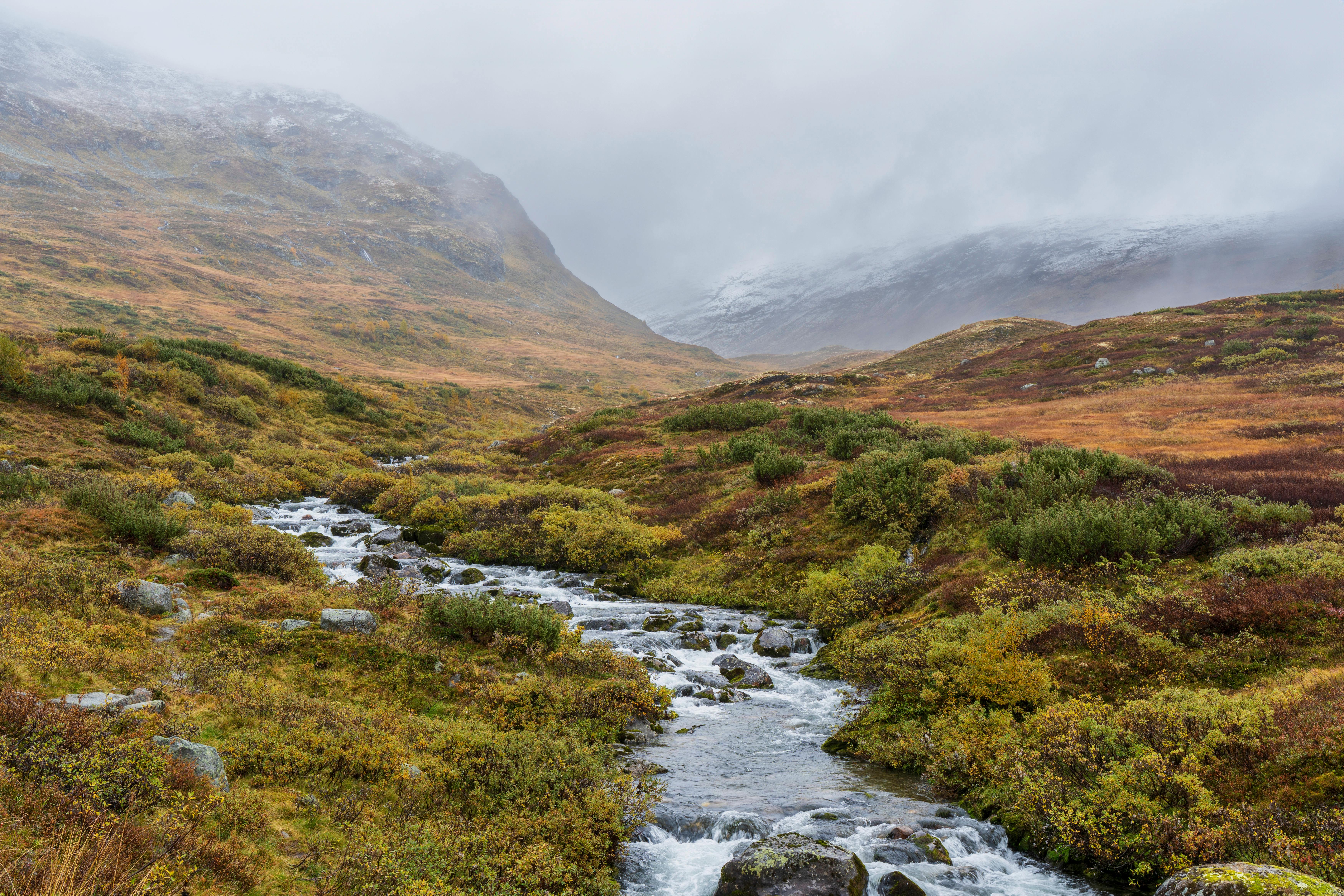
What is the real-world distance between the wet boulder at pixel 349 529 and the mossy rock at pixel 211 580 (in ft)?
31.6

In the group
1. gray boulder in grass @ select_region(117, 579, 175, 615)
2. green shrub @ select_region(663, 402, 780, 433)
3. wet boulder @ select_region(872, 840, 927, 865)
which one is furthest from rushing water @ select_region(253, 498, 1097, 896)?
green shrub @ select_region(663, 402, 780, 433)

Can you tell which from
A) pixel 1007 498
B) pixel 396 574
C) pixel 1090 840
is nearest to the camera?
pixel 1090 840

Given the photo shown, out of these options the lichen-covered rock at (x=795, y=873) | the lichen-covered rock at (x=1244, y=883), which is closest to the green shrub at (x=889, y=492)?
the lichen-covered rock at (x=795, y=873)

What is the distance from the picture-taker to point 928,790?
26.2 ft

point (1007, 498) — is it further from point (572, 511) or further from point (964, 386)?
point (964, 386)

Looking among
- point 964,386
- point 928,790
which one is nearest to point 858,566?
point 928,790

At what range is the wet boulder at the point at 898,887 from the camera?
232 inches

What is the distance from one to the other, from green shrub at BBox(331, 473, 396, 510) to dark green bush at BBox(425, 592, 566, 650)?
53.4 feet

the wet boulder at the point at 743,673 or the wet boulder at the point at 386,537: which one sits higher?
the wet boulder at the point at 386,537

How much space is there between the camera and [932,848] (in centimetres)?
662

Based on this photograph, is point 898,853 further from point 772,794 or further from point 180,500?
point 180,500

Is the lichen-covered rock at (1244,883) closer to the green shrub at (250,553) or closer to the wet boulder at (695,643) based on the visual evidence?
the wet boulder at (695,643)

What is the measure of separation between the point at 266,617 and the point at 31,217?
183317 millimetres

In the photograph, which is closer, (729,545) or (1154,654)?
(1154,654)
